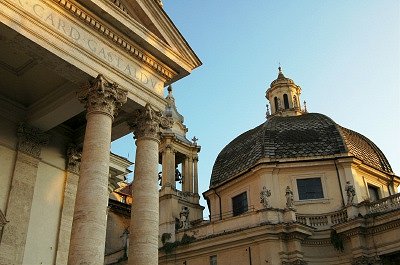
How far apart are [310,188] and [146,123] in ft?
62.9

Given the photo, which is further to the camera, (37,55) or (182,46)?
(182,46)

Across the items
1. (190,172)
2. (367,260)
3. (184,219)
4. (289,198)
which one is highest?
(190,172)

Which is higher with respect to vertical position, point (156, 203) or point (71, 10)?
point (71, 10)

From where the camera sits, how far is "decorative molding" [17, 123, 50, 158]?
15.2 m

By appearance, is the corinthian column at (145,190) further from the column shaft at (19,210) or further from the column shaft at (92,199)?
the column shaft at (19,210)

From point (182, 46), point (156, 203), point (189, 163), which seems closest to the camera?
point (156, 203)

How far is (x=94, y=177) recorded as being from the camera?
1152 cm

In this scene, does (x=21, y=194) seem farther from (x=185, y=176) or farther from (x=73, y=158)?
(x=185, y=176)

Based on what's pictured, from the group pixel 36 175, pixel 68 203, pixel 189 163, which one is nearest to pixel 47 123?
pixel 36 175

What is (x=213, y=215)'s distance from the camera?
33.8 m

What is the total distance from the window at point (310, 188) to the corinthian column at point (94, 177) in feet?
65.4

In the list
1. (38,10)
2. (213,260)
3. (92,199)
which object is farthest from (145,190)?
(213,260)

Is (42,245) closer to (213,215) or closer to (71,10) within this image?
(71,10)

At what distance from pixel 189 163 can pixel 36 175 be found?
22761mm
